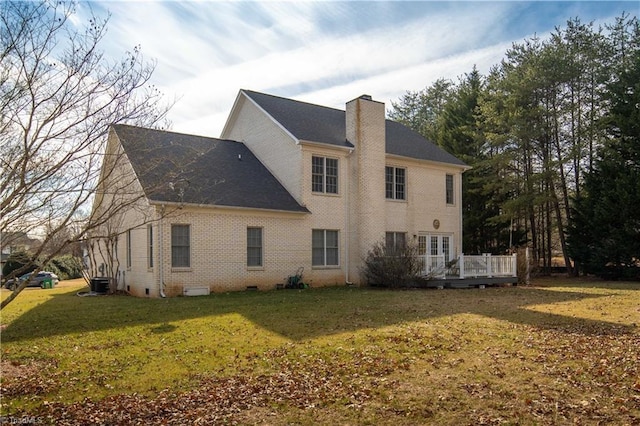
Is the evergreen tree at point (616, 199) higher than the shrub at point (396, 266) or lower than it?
higher

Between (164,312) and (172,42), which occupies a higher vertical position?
(172,42)

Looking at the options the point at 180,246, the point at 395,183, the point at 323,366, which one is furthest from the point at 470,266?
the point at 323,366

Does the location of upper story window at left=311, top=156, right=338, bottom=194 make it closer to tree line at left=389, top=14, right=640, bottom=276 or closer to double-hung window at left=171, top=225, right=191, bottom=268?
double-hung window at left=171, top=225, right=191, bottom=268

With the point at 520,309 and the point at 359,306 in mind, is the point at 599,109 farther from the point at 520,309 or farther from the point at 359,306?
the point at 359,306

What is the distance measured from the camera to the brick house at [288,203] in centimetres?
1783

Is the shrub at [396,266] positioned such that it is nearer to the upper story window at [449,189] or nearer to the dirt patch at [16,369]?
the upper story window at [449,189]

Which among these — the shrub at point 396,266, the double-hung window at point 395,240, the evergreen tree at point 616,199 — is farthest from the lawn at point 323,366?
the evergreen tree at point 616,199

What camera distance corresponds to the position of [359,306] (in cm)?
1401

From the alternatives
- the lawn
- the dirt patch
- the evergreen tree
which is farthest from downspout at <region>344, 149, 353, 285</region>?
the dirt patch

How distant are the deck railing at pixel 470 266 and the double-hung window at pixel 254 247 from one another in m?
6.28

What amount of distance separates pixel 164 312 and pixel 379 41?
8758 mm

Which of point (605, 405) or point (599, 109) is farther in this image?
point (599, 109)

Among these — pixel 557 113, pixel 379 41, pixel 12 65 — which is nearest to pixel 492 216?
pixel 557 113

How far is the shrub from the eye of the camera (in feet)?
64.8
